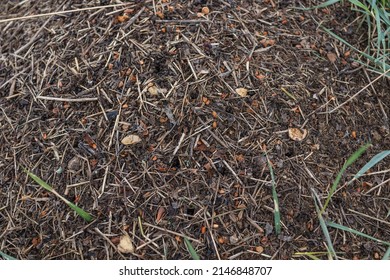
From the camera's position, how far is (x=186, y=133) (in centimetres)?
155

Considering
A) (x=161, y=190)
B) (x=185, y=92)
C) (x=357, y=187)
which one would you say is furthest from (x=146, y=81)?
(x=357, y=187)

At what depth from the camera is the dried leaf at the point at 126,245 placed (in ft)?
4.75

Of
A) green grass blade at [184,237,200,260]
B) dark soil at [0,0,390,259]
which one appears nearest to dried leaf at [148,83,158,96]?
dark soil at [0,0,390,259]

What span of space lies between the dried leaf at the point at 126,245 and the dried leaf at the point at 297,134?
0.62m

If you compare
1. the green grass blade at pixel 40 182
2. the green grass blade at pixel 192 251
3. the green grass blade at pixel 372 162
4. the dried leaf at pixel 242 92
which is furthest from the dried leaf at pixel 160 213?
the green grass blade at pixel 372 162

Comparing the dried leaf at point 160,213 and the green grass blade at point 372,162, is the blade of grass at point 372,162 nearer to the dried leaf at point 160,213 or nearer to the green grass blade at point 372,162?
the green grass blade at point 372,162

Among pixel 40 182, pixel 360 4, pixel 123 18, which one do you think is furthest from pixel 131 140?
pixel 360 4

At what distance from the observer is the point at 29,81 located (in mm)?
1734

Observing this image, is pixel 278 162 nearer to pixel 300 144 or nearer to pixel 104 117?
pixel 300 144

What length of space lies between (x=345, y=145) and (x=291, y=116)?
0.22 metres

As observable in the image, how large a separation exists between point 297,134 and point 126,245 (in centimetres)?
66

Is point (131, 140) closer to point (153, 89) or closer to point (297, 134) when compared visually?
point (153, 89)

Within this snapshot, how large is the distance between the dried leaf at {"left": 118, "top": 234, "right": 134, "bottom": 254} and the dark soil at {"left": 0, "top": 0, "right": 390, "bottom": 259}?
2 centimetres

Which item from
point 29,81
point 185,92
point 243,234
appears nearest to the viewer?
point 243,234
